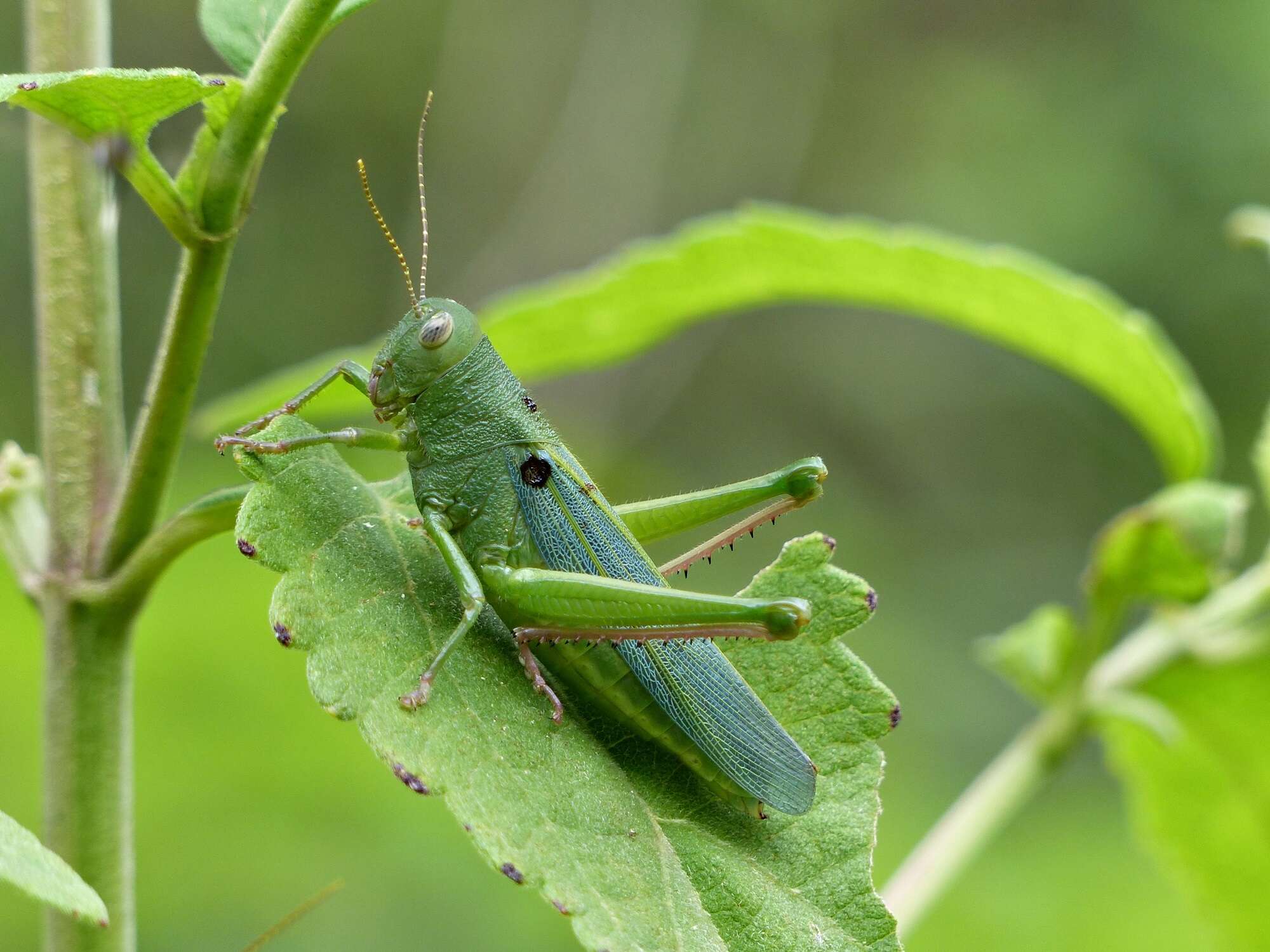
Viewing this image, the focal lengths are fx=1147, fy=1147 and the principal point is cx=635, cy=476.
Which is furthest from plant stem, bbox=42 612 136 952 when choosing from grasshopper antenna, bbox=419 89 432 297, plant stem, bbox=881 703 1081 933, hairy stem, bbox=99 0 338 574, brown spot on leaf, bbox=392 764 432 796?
plant stem, bbox=881 703 1081 933

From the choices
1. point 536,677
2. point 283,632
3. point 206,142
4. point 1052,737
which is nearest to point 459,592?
point 536,677

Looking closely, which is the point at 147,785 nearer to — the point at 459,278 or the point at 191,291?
the point at 191,291

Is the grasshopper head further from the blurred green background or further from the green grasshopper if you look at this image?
the blurred green background

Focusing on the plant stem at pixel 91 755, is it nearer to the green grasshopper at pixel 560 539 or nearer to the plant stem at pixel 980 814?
the green grasshopper at pixel 560 539

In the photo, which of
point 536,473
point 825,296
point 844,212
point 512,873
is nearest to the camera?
point 512,873

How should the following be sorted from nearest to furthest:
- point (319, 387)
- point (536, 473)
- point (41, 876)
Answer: point (41, 876) < point (319, 387) < point (536, 473)

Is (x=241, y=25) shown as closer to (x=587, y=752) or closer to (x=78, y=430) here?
(x=78, y=430)

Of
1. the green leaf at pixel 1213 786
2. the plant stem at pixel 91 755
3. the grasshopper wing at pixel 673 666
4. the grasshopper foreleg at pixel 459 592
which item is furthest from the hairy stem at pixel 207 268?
the green leaf at pixel 1213 786
